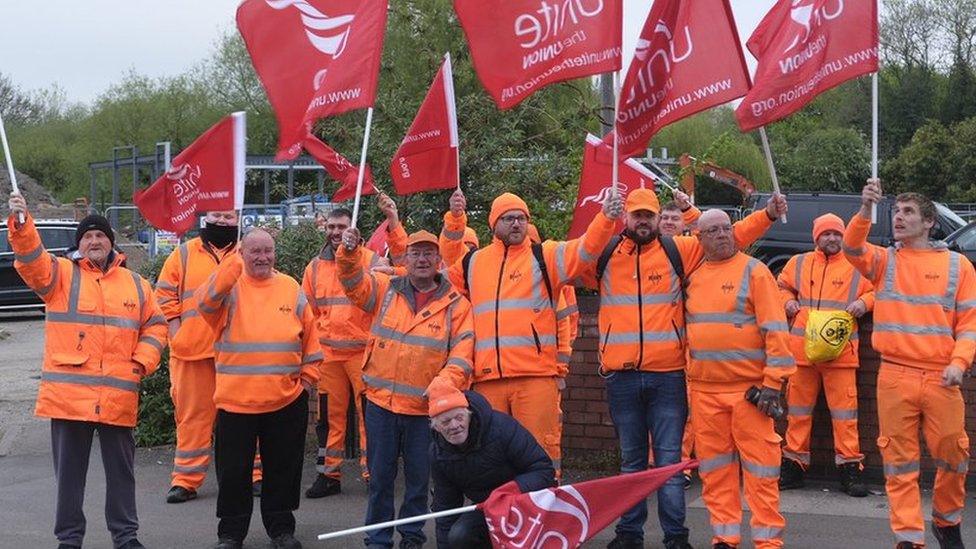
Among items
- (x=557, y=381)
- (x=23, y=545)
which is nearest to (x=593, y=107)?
(x=557, y=381)

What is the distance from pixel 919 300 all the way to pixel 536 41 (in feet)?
9.24

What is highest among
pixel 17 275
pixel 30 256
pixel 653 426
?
pixel 17 275

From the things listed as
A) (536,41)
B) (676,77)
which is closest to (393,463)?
(536,41)

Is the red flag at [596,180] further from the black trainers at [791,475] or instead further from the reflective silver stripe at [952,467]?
the reflective silver stripe at [952,467]

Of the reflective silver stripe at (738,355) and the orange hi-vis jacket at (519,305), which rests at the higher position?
the orange hi-vis jacket at (519,305)

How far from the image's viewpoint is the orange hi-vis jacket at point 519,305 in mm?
7605

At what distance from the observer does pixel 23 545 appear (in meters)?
8.23

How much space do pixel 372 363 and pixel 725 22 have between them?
302 cm

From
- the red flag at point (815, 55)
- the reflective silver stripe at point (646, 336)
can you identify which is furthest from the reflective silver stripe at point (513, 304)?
the red flag at point (815, 55)

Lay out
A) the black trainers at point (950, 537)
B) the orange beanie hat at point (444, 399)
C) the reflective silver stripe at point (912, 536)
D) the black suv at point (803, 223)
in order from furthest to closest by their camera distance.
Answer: the black suv at point (803, 223), the black trainers at point (950, 537), the reflective silver stripe at point (912, 536), the orange beanie hat at point (444, 399)

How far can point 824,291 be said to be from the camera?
948cm

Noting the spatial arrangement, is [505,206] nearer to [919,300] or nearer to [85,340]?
[919,300]

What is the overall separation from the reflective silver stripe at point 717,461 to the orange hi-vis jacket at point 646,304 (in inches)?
22.4

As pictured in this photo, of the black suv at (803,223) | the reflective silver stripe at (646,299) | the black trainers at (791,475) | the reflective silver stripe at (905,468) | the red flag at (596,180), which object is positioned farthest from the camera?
the black suv at (803,223)
